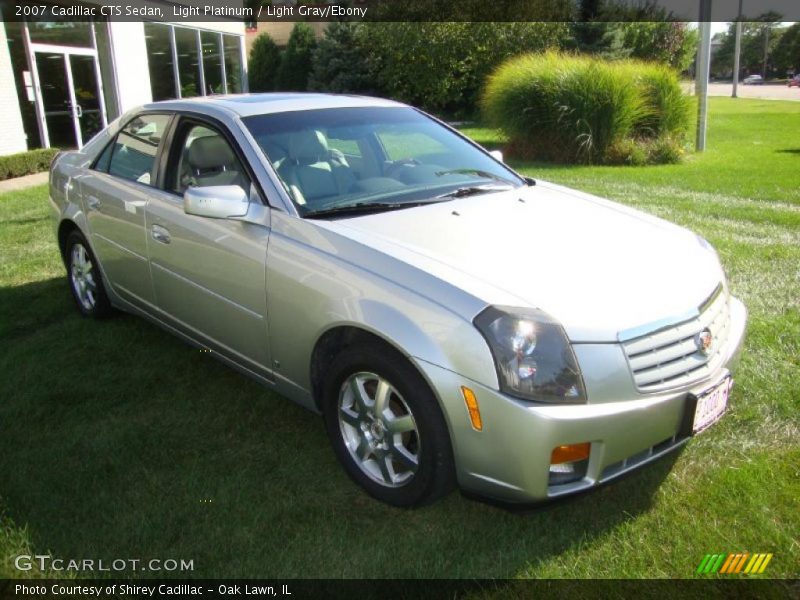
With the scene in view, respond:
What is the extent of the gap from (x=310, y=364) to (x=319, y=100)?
1735 mm

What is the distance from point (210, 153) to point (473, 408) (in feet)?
7.21

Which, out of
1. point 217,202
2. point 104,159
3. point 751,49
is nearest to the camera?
point 217,202

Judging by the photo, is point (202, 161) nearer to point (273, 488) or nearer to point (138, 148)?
point (138, 148)

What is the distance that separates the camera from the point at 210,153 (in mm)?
3912

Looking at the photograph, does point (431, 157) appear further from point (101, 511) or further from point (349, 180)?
point (101, 511)

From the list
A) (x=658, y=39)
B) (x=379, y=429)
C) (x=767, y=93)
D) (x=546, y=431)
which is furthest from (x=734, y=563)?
(x=767, y=93)

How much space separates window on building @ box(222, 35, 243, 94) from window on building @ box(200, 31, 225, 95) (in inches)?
28.4

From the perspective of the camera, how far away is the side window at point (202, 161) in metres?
3.73

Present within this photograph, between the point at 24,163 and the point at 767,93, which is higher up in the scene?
the point at 24,163

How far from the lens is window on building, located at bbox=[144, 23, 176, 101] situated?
20188mm

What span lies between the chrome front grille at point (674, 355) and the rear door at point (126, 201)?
2856mm

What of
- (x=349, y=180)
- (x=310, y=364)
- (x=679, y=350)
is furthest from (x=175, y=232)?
(x=679, y=350)

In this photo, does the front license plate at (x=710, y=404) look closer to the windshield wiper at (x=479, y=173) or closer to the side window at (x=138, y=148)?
the windshield wiper at (x=479, y=173)

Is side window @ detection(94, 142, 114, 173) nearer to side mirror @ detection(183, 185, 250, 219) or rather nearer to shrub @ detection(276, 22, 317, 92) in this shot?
side mirror @ detection(183, 185, 250, 219)
